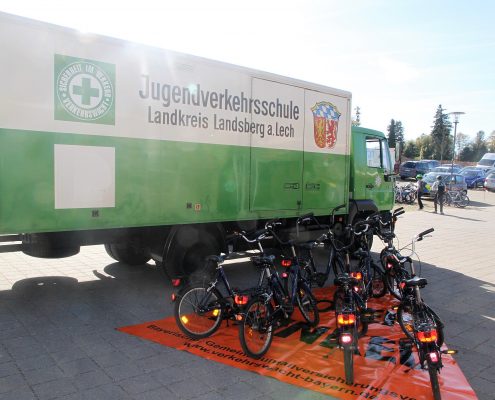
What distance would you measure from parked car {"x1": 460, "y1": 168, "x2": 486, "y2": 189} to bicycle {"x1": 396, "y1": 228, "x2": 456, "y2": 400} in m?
35.3

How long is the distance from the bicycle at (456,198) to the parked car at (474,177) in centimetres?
1520

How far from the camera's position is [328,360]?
14.0ft

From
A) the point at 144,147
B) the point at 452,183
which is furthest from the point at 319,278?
the point at 452,183

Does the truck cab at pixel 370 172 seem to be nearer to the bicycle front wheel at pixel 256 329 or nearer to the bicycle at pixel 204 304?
the bicycle at pixel 204 304

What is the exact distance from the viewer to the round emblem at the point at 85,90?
17.1 feet

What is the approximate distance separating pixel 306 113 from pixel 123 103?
3.26 meters

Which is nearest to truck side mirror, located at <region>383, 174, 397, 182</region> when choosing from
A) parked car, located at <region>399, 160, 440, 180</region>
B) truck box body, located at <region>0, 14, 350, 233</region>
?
truck box body, located at <region>0, 14, 350, 233</region>

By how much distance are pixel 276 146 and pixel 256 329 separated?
3674mm

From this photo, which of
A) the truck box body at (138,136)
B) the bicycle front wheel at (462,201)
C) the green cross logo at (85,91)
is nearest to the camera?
the truck box body at (138,136)

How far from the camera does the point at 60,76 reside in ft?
17.0

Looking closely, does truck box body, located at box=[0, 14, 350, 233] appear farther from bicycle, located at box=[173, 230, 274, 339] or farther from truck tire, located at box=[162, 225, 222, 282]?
bicycle, located at box=[173, 230, 274, 339]

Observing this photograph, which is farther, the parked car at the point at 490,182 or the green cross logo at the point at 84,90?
the parked car at the point at 490,182

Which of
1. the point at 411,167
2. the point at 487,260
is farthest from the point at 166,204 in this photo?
the point at 411,167

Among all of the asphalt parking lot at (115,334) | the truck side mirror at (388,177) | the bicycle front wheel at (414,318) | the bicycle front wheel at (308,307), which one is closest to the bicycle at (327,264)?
the bicycle front wheel at (308,307)
